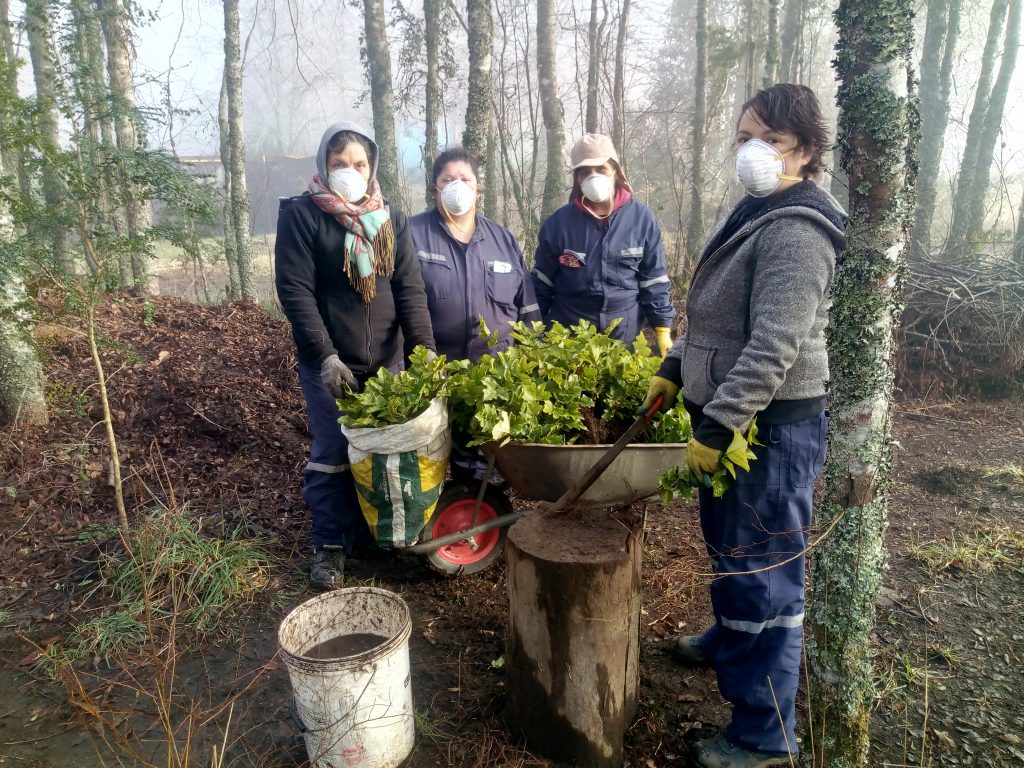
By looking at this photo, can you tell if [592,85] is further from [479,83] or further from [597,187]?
[597,187]

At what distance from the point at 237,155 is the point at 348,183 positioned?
6840 mm

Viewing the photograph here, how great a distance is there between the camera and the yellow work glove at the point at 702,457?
1826 millimetres

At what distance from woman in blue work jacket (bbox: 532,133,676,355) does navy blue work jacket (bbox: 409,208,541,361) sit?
0.35 m

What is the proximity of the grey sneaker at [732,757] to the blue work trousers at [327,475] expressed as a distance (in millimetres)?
1967

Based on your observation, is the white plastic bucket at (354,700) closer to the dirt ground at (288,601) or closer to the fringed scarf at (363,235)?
the dirt ground at (288,601)

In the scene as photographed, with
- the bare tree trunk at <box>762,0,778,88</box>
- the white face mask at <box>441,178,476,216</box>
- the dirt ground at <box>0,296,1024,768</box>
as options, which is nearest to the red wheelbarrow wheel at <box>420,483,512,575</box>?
the dirt ground at <box>0,296,1024,768</box>

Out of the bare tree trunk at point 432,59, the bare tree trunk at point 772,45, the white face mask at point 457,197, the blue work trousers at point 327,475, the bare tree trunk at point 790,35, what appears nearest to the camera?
the blue work trousers at point 327,475

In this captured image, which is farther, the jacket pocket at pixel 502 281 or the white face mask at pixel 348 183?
the jacket pocket at pixel 502 281

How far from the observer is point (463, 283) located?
3520 millimetres

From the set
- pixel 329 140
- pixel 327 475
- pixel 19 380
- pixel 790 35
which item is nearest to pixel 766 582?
pixel 327 475

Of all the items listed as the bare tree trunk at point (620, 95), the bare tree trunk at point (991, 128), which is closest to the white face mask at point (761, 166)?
the bare tree trunk at point (620, 95)

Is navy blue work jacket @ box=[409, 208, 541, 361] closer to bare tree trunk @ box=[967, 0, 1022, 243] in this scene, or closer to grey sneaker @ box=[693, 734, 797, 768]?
grey sneaker @ box=[693, 734, 797, 768]

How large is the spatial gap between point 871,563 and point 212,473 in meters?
4.03

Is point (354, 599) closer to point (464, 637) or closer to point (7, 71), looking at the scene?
point (464, 637)
